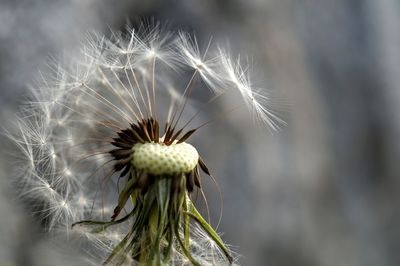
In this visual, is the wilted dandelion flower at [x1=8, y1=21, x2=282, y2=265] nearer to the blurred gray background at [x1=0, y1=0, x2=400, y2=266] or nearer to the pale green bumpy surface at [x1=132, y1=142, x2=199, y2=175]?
the pale green bumpy surface at [x1=132, y1=142, x2=199, y2=175]

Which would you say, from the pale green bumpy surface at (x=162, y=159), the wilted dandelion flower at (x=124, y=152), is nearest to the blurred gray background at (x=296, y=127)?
the wilted dandelion flower at (x=124, y=152)

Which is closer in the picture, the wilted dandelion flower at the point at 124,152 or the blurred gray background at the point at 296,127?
the wilted dandelion flower at the point at 124,152

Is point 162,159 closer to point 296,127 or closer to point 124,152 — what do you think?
point 124,152

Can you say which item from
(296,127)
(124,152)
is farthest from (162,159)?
A: (296,127)

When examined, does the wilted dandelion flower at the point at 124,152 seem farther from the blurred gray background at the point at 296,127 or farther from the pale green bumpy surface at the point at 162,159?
the blurred gray background at the point at 296,127

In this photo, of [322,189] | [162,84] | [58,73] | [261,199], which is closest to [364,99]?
[322,189]

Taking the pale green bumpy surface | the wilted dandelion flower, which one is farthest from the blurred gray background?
the pale green bumpy surface

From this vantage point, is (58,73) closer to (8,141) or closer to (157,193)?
(8,141)
